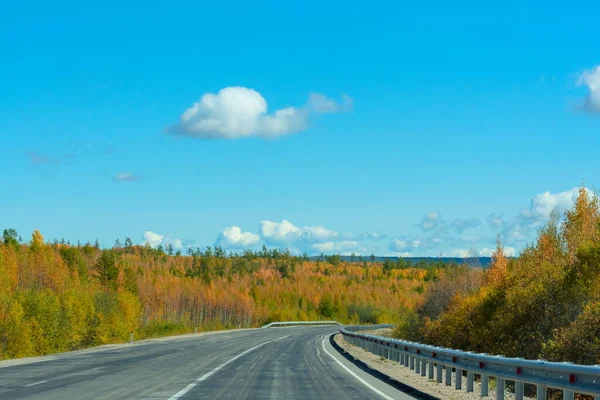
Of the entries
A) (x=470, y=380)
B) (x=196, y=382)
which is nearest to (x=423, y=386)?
(x=470, y=380)

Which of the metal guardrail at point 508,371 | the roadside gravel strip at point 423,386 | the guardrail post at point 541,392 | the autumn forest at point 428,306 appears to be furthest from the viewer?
the autumn forest at point 428,306

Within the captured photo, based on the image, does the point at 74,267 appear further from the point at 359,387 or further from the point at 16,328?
the point at 359,387

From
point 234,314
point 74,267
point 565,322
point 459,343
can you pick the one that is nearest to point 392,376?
point 565,322

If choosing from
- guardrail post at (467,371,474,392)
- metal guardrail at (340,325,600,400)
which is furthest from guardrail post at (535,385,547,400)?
guardrail post at (467,371,474,392)

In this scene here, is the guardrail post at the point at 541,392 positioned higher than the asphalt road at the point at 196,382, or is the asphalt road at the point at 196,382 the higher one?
the guardrail post at the point at 541,392

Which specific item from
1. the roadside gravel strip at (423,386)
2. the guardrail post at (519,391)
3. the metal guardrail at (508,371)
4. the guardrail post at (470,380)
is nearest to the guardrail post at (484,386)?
the metal guardrail at (508,371)

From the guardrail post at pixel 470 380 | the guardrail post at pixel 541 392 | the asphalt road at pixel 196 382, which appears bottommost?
the asphalt road at pixel 196 382

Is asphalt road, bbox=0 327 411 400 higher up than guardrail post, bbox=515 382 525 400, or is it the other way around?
guardrail post, bbox=515 382 525 400

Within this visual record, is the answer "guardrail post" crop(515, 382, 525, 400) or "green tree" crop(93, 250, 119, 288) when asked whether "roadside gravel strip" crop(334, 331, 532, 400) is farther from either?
"green tree" crop(93, 250, 119, 288)

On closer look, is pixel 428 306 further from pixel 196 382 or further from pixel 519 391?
pixel 519 391

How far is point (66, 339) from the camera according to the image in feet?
297

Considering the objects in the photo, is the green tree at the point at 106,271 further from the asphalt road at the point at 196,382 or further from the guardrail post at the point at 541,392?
the guardrail post at the point at 541,392

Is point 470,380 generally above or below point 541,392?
below

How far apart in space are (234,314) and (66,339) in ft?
326
